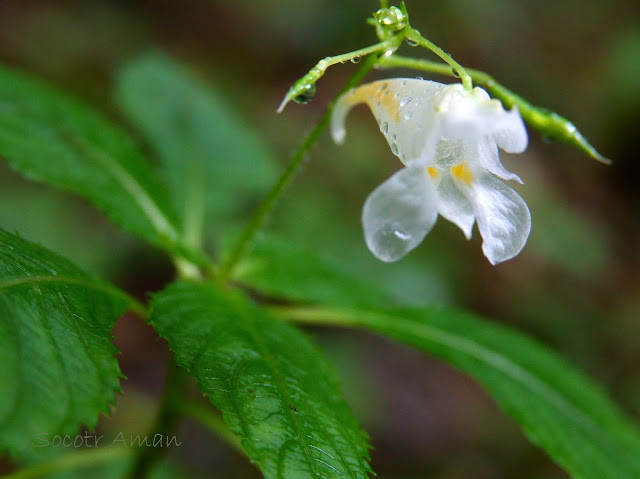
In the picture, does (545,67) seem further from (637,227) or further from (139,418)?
(139,418)

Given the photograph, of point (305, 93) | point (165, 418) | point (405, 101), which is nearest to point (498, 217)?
point (405, 101)

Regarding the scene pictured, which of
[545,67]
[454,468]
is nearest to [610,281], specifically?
[454,468]

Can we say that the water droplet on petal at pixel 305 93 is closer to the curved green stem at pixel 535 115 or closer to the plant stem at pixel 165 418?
the curved green stem at pixel 535 115

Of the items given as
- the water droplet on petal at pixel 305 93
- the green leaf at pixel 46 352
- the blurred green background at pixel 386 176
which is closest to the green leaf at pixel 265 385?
the green leaf at pixel 46 352

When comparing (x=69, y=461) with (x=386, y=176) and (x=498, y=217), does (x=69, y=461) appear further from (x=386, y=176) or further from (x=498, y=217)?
(x=386, y=176)

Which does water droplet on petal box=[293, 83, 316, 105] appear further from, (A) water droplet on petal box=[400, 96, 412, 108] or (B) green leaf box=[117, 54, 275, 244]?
(B) green leaf box=[117, 54, 275, 244]
